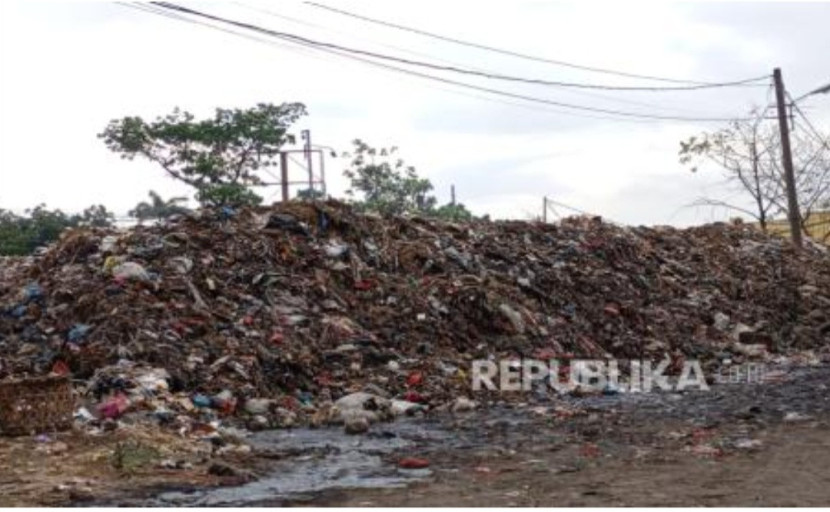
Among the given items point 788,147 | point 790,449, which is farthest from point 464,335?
point 788,147

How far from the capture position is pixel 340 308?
10.2 m

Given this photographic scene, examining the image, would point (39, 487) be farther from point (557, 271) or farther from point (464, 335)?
point (557, 271)

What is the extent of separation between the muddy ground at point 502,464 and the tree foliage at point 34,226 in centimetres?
1499

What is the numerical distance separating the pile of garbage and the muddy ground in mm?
1125

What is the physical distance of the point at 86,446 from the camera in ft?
20.1

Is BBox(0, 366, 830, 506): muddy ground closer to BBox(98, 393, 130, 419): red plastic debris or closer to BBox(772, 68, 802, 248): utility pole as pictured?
BBox(98, 393, 130, 419): red plastic debris

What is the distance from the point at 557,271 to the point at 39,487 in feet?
28.0

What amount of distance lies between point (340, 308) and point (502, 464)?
454 cm

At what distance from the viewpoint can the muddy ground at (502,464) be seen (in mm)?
4965

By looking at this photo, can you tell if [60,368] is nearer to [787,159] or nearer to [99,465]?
[99,465]

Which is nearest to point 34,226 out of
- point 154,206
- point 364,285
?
point 154,206

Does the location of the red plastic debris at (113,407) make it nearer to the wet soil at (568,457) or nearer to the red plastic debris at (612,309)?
the wet soil at (568,457)

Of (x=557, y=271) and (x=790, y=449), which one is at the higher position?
(x=557, y=271)

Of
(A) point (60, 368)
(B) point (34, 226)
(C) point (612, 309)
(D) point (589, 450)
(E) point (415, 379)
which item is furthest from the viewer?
(B) point (34, 226)
